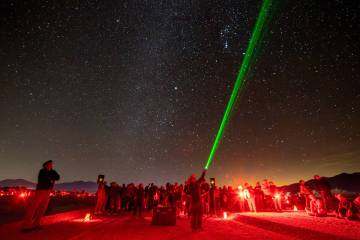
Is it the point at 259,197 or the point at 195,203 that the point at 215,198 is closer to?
the point at 259,197

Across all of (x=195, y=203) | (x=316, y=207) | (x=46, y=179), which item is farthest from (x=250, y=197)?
(x=46, y=179)

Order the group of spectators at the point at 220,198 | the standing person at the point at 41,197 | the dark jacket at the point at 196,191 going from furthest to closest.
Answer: the group of spectators at the point at 220,198 < the dark jacket at the point at 196,191 < the standing person at the point at 41,197

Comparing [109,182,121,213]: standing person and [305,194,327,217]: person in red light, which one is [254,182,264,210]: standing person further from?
[109,182,121,213]: standing person

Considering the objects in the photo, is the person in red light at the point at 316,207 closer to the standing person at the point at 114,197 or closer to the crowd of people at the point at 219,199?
the crowd of people at the point at 219,199

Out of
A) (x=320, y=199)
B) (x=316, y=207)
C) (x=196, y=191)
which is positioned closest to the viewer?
(x=196, y=191)

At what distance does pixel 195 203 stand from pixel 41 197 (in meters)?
5.17

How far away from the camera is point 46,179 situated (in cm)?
861

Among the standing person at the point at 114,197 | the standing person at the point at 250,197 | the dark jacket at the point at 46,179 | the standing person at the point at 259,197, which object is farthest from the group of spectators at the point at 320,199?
the standing person at the point at 114,197

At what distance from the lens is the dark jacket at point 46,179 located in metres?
8.51

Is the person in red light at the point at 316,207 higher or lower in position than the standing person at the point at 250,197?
lower

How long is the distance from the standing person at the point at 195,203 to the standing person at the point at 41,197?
4763mm

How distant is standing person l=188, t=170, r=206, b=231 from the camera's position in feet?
31.6

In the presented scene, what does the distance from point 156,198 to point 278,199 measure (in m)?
9.40

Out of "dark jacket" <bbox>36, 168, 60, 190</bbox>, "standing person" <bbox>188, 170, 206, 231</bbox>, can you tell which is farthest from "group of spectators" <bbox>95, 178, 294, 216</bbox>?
"dark jacket" <bbox>36, 168, 60, 190</bbox>
